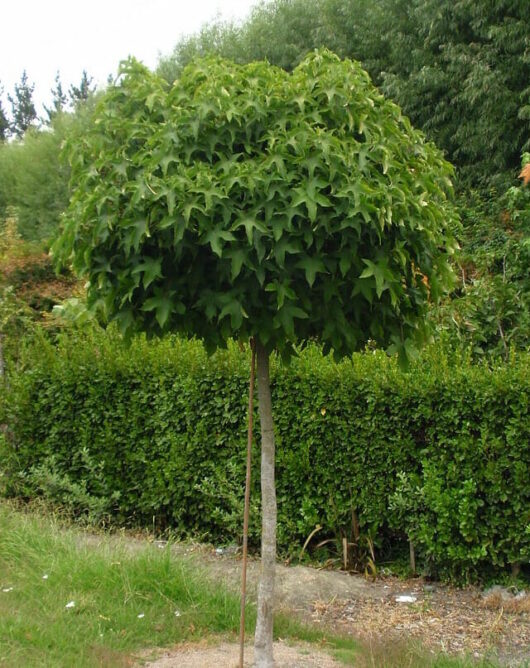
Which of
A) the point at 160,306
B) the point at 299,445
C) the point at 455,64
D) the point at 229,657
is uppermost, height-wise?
the point at 455,64

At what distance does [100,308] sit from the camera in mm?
3783

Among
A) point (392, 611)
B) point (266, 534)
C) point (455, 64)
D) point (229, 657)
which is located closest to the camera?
point (266, 534)

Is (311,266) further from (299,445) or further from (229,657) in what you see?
(299,445)

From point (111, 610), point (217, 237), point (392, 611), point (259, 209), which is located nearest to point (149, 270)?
point (217, 237)

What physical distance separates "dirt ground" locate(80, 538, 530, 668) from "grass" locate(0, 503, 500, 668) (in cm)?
22

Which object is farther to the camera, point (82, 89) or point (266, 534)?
point (82, 89)

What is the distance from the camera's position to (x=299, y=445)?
6.45 metres

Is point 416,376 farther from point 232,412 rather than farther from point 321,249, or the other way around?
point 321,249

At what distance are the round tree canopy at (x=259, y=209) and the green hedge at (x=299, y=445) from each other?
225 centimetres

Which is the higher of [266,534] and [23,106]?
A: [23,106]

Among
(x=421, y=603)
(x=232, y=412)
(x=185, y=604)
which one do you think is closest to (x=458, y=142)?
(x=232, y=412)

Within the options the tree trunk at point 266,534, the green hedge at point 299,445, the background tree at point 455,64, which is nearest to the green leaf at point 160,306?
the tree trunk at point 266,534

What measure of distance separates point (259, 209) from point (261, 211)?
0.05m

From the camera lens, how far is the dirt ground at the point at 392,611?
4.73 meters
